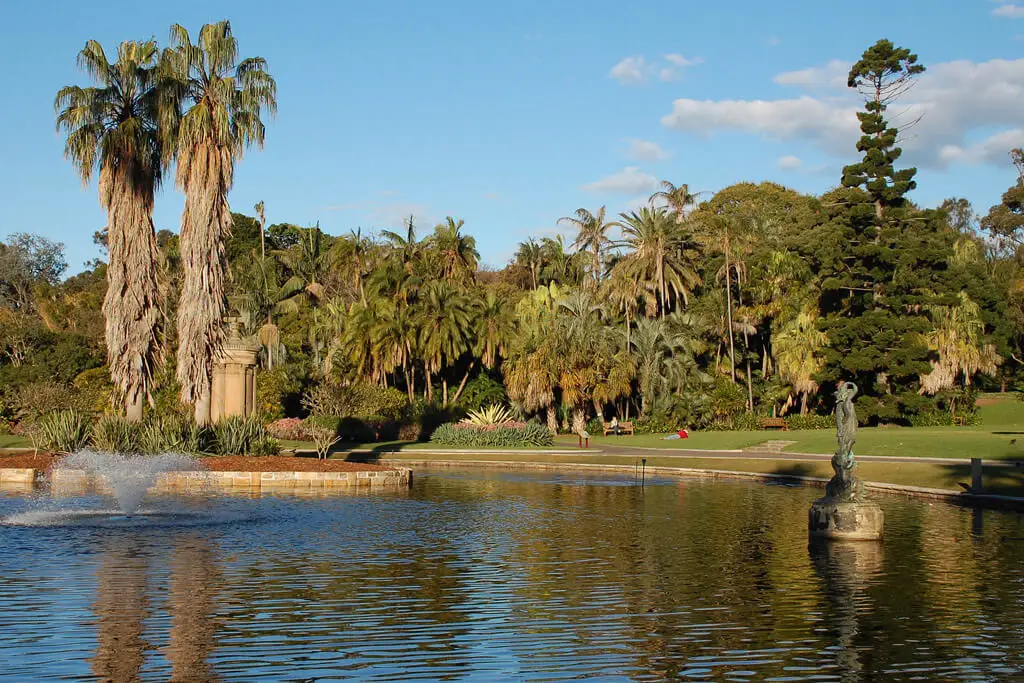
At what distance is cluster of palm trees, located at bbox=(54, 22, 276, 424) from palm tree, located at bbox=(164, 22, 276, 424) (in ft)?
0.11

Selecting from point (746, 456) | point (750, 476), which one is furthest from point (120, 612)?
point (746, 456)

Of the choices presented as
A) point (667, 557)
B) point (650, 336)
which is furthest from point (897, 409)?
point (667, 557)

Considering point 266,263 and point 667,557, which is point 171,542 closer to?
point 667,557

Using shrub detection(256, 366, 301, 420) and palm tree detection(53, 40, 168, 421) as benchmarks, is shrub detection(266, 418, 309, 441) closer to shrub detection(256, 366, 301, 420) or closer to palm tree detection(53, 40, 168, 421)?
shrub detection(256, 366, 301, 420)

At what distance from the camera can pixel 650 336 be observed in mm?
56188

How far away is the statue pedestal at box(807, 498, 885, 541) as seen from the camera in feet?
58.2

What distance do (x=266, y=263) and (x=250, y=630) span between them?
2675 inches

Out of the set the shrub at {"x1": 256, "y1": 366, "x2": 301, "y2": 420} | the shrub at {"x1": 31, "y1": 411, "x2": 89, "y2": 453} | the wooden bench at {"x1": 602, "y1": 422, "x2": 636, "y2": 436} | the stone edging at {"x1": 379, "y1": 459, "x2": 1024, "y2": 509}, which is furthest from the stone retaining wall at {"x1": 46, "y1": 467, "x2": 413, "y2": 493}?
the wooden bench at {"x1": 602, "y1": 422, "x2": 636, "y2": 436}

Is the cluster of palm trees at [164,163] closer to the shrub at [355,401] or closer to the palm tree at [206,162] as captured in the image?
the palm tree at [206,162]

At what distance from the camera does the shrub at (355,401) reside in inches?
1972

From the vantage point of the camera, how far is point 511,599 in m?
12.8

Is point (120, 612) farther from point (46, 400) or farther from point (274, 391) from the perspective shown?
point (274, 391)

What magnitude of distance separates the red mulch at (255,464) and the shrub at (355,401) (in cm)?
2134

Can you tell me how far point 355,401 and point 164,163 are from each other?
1922 cm
